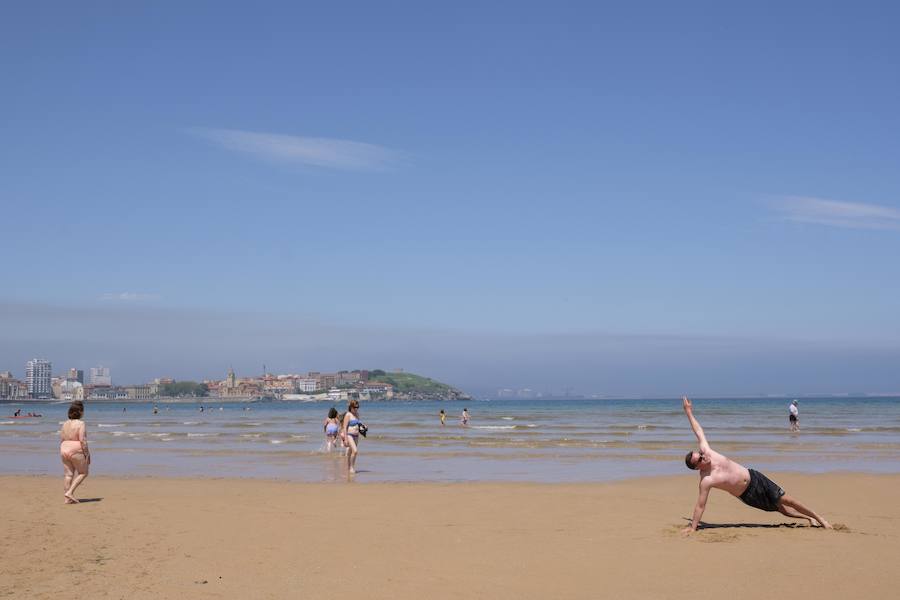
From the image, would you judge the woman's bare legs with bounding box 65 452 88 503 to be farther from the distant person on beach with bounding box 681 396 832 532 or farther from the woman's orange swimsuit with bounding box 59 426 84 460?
the distant person on beach with bounding box 681 396 832 532

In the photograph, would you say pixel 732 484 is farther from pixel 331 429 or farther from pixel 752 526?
pixel 331 429

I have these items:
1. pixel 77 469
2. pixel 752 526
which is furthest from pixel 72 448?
pixel 752 526

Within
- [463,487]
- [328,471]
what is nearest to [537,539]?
[463,487]

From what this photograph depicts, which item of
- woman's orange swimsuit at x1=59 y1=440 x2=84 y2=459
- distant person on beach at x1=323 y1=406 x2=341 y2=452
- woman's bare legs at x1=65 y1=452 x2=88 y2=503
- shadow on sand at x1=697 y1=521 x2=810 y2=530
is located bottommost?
distant person on beach at x1=323 y1=406 x2=341 y2=452

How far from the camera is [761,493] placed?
9938 millimetres

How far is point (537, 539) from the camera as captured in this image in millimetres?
9828

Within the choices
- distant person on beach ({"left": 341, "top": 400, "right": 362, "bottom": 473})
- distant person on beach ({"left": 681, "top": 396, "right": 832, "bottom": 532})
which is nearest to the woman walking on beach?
distant person on beach ({"left": 341, "top": 400, "right": 362, "bottom": 473})

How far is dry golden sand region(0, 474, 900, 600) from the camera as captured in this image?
748 centimetres

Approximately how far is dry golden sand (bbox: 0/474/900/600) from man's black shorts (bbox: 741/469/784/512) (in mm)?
346

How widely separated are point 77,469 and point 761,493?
32.8ft

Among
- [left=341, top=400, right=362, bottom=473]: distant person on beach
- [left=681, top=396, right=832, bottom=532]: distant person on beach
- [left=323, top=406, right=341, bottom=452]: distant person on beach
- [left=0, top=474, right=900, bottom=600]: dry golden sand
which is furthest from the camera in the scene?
[left=323, top=406, right=341, bottom=452]: distant person on beach

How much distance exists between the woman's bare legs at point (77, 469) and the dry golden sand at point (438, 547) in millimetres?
439

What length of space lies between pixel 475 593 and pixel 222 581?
2393 mm

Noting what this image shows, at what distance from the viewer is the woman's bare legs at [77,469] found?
1277cm
